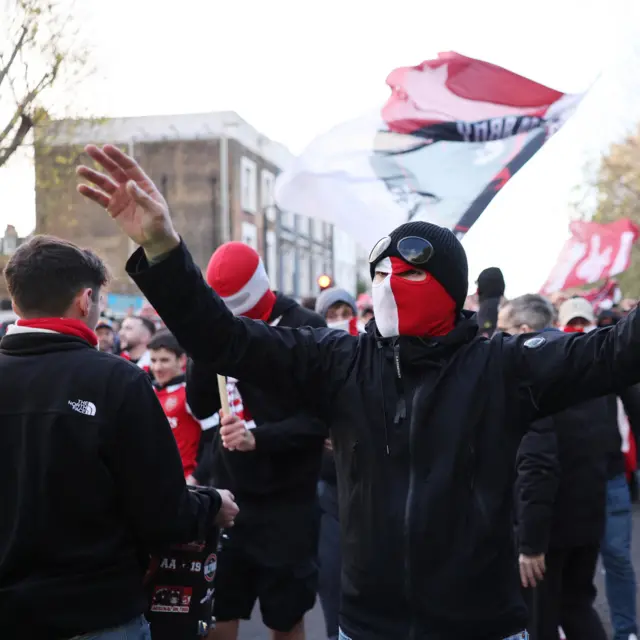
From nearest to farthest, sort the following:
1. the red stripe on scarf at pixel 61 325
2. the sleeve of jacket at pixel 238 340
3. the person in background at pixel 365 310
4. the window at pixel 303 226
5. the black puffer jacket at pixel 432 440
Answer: the sleeve of jacket at pixel 238 340
the black puffer jacket at pixel 432 440
the red stripe on scarf at pixel 61 325
the person in background at pixel 365 310
the window at pixel 303 226

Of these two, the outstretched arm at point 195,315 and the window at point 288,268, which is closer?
the outstretched arm at point 195,315

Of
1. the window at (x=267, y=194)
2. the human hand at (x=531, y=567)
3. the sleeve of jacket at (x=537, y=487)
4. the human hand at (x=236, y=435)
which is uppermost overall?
the window at (x=267, y=194)

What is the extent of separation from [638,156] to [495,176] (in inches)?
1147

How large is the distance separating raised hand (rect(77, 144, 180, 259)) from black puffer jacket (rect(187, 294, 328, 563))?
174cm

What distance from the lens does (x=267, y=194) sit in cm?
3712

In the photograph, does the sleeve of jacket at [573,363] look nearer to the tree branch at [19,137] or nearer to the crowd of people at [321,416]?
the crowd of people at [321,416]

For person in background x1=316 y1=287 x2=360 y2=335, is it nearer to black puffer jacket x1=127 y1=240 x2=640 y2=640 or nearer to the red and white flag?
black puffer jacket x1=127 y1=240 x2=640 y2=640

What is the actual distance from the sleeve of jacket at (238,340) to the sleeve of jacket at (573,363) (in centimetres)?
50

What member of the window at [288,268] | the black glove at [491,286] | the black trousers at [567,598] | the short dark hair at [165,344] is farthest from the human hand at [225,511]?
the window at [288,268]

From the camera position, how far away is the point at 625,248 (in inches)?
718

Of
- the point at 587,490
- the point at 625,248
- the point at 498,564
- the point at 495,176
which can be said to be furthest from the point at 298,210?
the point at 625,248

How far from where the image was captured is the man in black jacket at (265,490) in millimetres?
3859

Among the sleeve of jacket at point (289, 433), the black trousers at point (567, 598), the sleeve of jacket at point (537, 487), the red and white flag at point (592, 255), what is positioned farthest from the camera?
the red and white flag at point (592, 255)

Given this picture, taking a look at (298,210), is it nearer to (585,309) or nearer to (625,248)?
(585,309)
